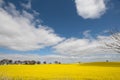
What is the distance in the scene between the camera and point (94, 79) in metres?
22.4

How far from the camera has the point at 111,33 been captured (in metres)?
9.64

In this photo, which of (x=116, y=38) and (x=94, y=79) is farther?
(x=94, y=79)

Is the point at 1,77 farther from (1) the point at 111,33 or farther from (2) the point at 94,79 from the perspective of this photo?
(2) the point at 94,79

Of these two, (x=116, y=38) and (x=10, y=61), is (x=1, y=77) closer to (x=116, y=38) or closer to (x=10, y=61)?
(x=116, y=38)

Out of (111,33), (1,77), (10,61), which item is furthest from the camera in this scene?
(10,61)

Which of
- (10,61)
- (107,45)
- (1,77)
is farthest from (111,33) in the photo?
(10,61)

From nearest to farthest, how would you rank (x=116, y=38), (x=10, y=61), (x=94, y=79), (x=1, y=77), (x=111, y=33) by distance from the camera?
(x=1, y=77)
(x=116, y=38)
(x=111, y=33)
(x=94, y=79)
(x=10, y=61)

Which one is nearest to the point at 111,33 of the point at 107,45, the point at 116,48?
the point at 107,45

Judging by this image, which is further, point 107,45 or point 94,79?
point 94,79

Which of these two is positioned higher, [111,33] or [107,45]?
[111,33]

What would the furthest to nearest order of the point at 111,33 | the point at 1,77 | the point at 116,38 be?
1. the point at 111,33
2. the point at 116,38
3. the point at 1,77

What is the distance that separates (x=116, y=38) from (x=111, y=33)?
102 centimetres

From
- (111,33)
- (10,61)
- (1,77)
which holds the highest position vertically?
Answer: (10,61)

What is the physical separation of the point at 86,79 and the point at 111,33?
1384cm
